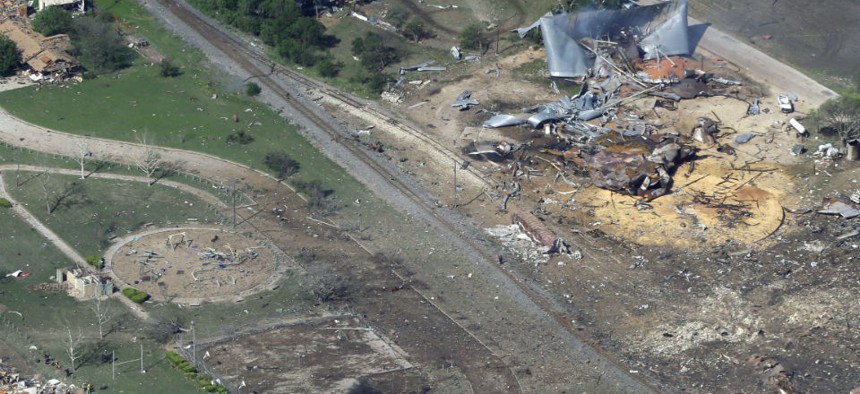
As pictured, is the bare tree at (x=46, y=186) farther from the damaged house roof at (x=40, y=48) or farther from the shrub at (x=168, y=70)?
the shrub at (x=168, y=70)

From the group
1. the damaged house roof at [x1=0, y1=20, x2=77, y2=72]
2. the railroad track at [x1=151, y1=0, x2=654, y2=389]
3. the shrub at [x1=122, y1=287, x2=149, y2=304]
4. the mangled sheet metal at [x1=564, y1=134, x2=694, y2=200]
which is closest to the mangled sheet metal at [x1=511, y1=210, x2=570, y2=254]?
the railroad track at [x1=151, y1=0, x2=654, y2=389]

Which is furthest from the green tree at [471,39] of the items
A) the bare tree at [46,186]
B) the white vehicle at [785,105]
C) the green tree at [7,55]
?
the bare tree at [46,186]

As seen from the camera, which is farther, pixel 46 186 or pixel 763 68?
pixel 763 68

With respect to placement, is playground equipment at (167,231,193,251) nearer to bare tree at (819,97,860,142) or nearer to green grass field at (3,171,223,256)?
green grass field at (3,171,223,256)

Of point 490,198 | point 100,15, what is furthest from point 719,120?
Answer: point 100,15

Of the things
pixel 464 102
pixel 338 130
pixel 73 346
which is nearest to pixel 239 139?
pixel 338 130

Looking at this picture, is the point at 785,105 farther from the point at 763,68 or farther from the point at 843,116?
the point at 763,68
